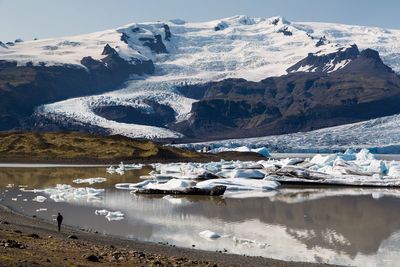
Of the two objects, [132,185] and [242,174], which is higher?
[242,174]

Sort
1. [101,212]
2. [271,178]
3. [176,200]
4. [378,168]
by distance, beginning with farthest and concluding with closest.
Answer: [378,168]
[271,178]
[176,200]
[101,212]

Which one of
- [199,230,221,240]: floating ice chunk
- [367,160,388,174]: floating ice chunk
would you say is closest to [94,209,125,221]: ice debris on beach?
[199,230,221,240]: floating ice chunk

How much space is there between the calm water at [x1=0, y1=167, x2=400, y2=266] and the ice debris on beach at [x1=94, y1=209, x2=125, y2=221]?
442 millimetres

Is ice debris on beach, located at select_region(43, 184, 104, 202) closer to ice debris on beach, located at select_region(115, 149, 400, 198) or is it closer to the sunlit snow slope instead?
ice debris on beach, located at select_region(115, 149, 400, 198)

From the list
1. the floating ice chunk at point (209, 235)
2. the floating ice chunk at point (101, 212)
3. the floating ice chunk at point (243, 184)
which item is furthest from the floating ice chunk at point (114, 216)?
the floating ice chunk at point (243, 184)

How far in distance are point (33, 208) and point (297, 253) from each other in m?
21.9

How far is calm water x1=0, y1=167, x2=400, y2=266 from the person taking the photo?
1085 inches

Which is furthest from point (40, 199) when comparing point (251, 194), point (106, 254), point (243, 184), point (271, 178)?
point (271, 178)

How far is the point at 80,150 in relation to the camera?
12100cm

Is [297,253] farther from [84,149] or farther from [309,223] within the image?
[84,149]

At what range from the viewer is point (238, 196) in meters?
53.0

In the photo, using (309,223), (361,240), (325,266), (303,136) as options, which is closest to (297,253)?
(325,266)

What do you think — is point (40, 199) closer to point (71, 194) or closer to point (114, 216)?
point (71, 194)

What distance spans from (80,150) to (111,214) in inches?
3370
